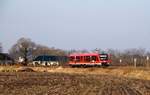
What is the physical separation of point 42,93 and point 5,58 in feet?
353

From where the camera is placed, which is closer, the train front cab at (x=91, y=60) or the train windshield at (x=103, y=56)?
the train front cab at (x=91, y=60)

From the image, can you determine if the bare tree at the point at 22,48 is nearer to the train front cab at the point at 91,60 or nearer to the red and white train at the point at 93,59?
the train front cab at the point at 91,60

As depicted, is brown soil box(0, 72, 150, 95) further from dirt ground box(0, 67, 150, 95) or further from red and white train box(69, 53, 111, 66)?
red and white train box(69, 53, 111, 66)

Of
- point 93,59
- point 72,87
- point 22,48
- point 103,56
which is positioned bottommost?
point 72,87

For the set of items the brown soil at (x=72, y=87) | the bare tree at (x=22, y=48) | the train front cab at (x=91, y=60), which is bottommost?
the brown soil at (x=72, y=87)

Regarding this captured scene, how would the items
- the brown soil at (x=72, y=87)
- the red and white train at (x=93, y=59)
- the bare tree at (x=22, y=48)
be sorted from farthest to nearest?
the bare tree at (x=22, y=48) → the red and white train at (x=93, y=59) → the brown soil at (x=72, y=87)

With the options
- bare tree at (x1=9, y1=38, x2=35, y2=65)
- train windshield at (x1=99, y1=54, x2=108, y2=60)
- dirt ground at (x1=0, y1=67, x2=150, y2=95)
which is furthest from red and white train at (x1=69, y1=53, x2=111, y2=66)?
bare tree at (x1=9, y1=38, x2=35, y2=65)

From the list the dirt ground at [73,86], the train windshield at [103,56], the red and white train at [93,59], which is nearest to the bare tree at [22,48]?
the red and white train at [93,59]

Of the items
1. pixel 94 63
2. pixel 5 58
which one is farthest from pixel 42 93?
pixel 5 58

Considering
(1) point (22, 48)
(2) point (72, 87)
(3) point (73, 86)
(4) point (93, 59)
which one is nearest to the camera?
(2) point (72, 87)

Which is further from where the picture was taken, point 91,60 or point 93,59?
point 91,60

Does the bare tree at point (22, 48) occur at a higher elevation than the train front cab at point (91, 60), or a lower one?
higher

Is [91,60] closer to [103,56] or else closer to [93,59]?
[93,59]

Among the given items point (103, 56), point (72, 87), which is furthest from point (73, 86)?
point (103, 56)
